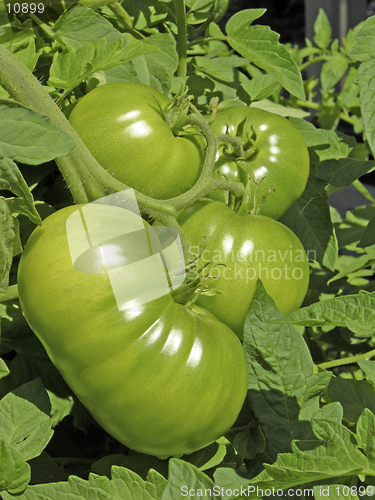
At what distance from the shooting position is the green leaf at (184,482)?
0.33 meters

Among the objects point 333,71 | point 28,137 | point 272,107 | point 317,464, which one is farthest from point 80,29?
point 333,71

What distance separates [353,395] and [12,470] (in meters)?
0.29

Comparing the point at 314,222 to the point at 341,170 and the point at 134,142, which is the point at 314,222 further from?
the point at 134,142

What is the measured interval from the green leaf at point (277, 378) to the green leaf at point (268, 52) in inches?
8.2

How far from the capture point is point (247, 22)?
1.77 feet

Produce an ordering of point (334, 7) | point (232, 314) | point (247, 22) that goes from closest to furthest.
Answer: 1. point (232, 314)
2. point (247, 22)
3. point (334, 7)

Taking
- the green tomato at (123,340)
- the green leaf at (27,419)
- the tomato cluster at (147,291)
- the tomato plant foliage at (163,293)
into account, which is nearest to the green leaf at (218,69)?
the tomato plant foliage at (163,293)

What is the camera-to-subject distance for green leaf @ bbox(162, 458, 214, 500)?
0.33 meters

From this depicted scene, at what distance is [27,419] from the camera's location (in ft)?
1.26

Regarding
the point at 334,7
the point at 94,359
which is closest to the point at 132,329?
the point at 94,359

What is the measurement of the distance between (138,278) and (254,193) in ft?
0.59

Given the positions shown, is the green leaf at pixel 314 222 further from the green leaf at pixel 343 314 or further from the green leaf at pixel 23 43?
the green leaf at pixel 23 43

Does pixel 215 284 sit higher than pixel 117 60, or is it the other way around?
pixel 117 60

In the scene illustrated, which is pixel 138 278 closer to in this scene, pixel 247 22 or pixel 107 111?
pixel 107 111
